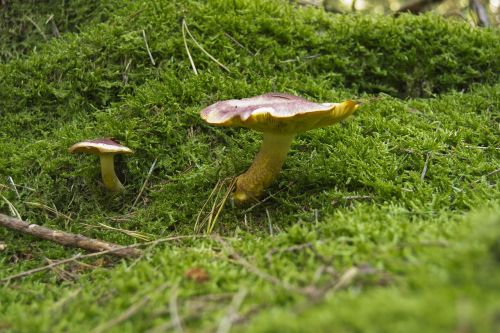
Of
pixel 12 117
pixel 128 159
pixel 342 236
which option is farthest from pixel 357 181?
pixel 12 117

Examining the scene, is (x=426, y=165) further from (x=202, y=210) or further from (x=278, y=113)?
(x=202, y=210)

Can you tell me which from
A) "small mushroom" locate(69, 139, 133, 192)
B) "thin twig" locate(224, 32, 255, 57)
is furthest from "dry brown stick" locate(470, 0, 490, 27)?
"small mushroom" locate(69, 139, 133, 192)

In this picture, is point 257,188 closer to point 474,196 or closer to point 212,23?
point 474,196

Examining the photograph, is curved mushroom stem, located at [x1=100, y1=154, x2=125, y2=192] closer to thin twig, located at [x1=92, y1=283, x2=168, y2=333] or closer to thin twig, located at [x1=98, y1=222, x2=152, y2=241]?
thin twig, located at [x1=98, y1=222, x2=152, y2=241]

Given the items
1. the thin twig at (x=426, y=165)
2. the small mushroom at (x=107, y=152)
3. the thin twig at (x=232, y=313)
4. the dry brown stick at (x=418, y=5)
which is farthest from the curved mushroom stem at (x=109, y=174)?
the dry brown stick at (x=418, y=5)

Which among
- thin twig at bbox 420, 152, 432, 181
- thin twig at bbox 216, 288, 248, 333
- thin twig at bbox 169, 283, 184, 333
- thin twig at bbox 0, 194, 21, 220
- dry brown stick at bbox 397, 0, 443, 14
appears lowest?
thin twig at bbox 0, 194, 21, 220

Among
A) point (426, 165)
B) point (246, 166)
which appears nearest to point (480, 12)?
point (426, 165)

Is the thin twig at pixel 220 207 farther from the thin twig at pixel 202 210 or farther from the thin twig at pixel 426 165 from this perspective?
the thin twig at pixel 426 165
